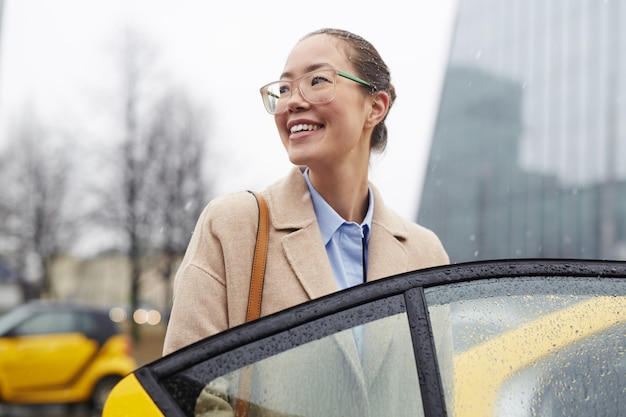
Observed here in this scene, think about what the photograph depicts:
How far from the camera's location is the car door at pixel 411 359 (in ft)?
4.37

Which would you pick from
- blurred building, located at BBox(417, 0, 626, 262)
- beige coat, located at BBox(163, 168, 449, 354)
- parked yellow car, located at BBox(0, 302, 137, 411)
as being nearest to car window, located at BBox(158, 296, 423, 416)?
beige coat, located at BBox(163, 168, 449, 354)

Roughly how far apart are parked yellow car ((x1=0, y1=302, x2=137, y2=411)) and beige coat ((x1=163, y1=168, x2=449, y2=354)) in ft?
23.6

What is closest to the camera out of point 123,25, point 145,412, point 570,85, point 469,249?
point 145,412

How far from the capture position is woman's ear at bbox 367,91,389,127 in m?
2.01

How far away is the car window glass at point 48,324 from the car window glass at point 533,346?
26.3ft

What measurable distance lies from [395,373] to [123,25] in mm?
18678

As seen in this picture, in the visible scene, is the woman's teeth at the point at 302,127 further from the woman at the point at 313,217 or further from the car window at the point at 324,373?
the car window at the point at 324,373

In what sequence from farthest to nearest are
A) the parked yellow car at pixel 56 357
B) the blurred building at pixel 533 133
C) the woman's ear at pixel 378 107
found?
the blurred building at pixel 533 133 → the parked yellow car at pixel 56 357 → the woman's ear at pixel 378 107

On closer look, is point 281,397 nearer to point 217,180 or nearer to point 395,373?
point 395,373

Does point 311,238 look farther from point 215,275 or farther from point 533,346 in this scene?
point 533,346

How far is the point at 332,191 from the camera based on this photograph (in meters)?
1.97

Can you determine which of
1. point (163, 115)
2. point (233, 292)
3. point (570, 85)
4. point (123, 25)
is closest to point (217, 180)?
point (163, 115)

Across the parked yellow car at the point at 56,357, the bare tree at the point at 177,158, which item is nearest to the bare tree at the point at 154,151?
the bare tree at the point at 177,158

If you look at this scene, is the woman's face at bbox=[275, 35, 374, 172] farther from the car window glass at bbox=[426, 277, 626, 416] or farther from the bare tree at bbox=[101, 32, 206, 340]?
the bare tree at bbox=[101, 32, 206, 340]
